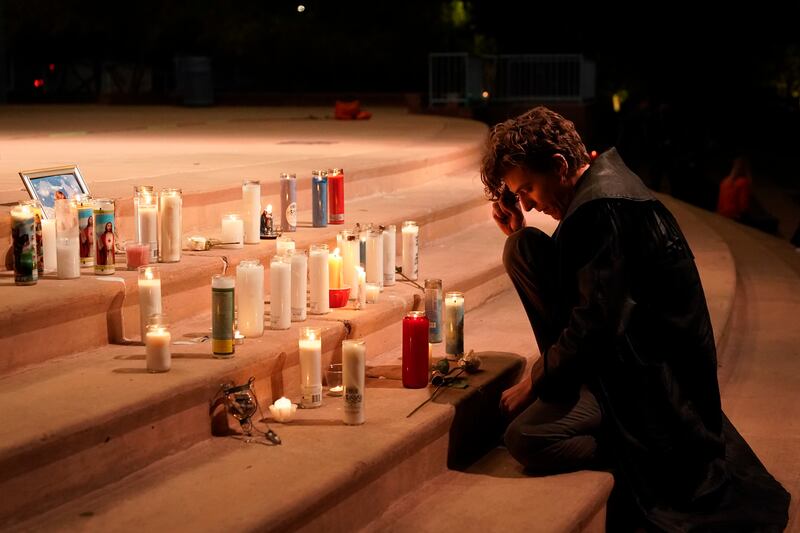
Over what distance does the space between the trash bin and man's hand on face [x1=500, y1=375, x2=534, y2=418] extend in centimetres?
1460

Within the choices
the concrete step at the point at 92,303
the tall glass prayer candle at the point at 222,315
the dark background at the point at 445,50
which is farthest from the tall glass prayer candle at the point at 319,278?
the dark background at the point at 445,50

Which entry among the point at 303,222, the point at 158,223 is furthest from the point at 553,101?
the point at 158,223

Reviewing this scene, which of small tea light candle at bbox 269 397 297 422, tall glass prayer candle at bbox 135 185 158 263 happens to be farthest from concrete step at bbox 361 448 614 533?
tall glass prayer candle at bbox 135 185 158 263

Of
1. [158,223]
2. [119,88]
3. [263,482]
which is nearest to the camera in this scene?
[263,482]

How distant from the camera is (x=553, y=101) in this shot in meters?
18.8

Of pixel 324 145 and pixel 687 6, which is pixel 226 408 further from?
pixel 687 6

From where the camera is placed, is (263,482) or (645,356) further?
(645,356)

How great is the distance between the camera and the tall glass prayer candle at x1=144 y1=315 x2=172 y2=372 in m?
3.54

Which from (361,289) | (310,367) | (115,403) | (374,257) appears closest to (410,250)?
(374,257)

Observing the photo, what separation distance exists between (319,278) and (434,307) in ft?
1.75

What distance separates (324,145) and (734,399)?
15.5 feet

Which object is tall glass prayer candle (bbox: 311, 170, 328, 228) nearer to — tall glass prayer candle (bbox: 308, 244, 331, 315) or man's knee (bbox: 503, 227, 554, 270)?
tall glass prayer candle (bbox: 308, 244, 331, 315)

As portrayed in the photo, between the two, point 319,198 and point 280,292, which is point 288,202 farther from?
point 280,292

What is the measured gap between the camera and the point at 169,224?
14.2ft
